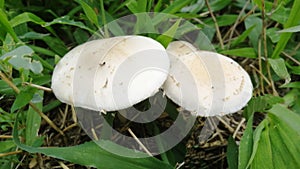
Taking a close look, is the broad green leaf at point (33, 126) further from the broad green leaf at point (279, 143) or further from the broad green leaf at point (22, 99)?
the broad green leaf at point (279, 143)

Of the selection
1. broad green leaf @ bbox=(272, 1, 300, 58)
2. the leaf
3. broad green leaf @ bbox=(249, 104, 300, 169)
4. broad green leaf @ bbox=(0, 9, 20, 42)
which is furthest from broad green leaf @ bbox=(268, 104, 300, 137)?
broad green leaf @ bbox=(0, 9, 20, 42)

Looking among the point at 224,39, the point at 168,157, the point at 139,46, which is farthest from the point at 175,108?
the point at 224,39

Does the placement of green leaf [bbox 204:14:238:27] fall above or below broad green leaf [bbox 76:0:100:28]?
below

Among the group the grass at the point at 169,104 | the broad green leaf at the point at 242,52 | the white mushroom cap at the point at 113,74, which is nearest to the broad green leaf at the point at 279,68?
the grass at the point at 169,104

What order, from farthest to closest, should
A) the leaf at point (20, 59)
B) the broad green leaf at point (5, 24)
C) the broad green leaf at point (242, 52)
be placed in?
the broad green leaf at point (242, 52)
the broad green leaf at point (5, 24)
the leaf at point (20, 59)

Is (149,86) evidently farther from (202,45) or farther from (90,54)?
(202,45)

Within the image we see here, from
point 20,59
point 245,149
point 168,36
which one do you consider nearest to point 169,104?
point 168,36

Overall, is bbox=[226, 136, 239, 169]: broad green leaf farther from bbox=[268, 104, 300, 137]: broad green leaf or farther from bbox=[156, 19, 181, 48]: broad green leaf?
bbox=[156, 19, 181, 48]: broad green leaf

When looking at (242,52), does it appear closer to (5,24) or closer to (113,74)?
(113,74)
